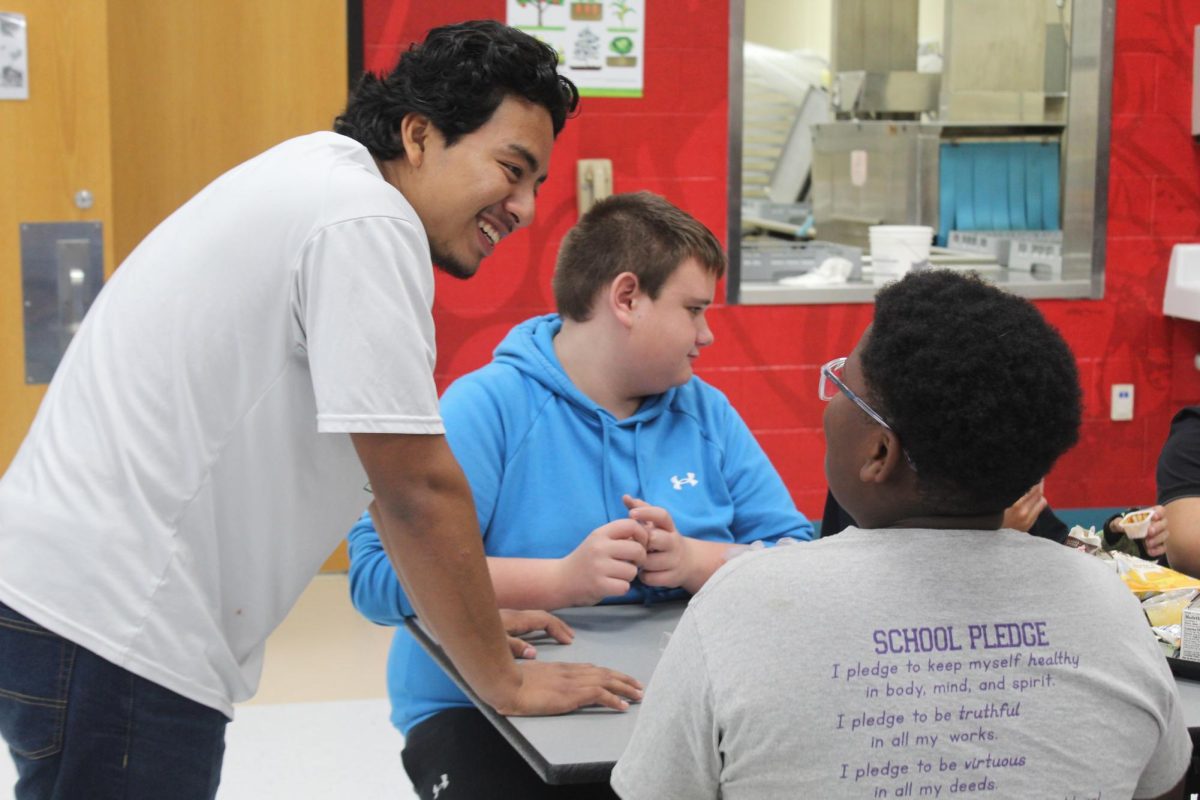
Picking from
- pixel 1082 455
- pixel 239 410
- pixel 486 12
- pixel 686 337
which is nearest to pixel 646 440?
pixel 686 337

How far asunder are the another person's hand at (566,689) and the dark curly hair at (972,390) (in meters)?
0.51

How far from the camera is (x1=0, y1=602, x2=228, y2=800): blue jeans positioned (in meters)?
1.41

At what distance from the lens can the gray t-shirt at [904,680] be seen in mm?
1083

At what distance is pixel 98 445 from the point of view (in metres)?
1.43

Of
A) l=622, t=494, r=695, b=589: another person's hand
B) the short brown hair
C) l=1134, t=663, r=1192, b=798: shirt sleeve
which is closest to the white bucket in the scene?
the short brown hair

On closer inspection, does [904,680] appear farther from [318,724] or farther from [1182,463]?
[318,724]

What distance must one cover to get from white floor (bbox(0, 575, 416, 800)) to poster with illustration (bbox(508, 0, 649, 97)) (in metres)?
1.79

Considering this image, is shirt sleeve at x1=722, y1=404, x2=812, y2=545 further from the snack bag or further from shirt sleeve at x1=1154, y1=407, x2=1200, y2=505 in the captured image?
shirt sleeve at x1=1154, y1=407, x2=1200, y2=505

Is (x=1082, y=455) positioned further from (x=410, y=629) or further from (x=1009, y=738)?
(x=1009, y=738)

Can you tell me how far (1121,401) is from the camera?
478cm

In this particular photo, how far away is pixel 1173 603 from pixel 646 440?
0.74m

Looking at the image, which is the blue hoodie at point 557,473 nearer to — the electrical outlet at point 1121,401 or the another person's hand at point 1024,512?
the another person's hand at point 1024,512

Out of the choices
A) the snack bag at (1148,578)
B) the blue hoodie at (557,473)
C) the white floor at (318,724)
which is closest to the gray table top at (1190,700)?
the snack bag at (1148,578)

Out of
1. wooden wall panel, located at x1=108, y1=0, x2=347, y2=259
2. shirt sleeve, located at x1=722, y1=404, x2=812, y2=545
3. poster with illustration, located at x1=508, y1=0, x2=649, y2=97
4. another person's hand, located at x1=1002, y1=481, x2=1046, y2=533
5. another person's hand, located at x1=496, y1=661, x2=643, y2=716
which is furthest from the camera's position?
poster with illustration, located at x1=508, y1=0, x2=649, y2=97
